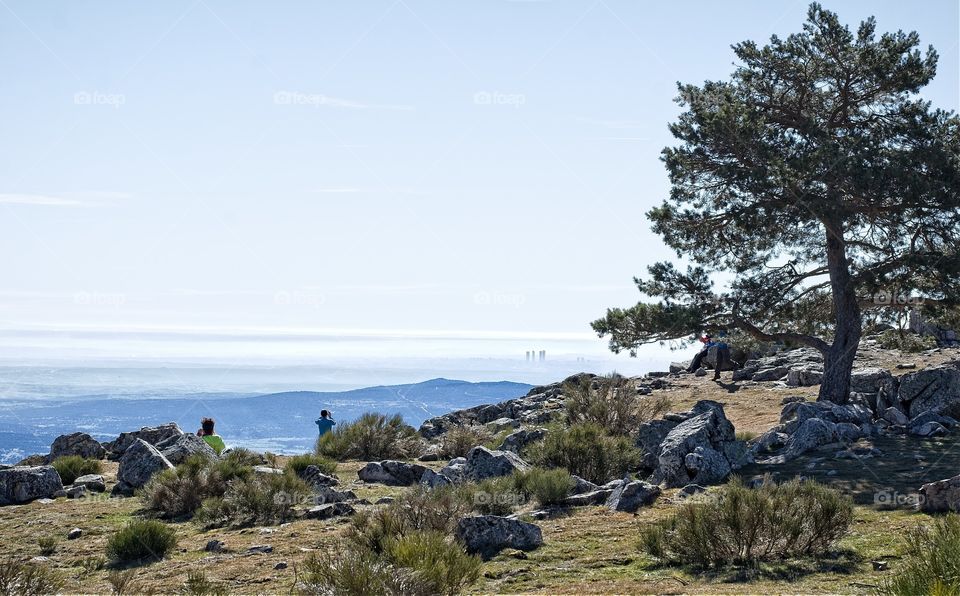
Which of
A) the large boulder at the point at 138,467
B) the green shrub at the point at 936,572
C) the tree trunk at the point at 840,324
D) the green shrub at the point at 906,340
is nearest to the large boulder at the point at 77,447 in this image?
the large boulder at the point at 138,467

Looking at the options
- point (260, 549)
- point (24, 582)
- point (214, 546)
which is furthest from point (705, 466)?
point (24, 582)

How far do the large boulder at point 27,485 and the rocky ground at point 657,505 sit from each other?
1.57 feet

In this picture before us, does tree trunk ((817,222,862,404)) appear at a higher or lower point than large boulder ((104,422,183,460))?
higher

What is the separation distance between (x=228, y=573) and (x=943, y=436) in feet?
49.5

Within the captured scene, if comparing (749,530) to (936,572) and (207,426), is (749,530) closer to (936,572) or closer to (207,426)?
(936,572)

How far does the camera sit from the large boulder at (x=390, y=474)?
18219 millimetres

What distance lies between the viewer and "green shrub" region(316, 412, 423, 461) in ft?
75.6

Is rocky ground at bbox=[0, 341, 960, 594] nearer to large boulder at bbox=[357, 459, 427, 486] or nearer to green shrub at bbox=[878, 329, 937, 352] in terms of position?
large boulder at bbox=[357, 459, 427, 486]

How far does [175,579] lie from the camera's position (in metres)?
9.91

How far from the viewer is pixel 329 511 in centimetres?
1368

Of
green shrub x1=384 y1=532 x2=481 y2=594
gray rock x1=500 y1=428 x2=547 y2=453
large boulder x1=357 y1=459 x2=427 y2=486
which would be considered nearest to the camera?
green shrub x1=384 y1=532 x2=481 y2=594

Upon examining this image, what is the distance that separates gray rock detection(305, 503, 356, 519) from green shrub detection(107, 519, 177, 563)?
2496 millimetres

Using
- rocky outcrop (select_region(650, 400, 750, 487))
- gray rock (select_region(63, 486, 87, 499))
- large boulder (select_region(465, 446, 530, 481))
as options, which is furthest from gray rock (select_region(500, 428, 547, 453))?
gray rock (select_region(63, 486, 87, 499))

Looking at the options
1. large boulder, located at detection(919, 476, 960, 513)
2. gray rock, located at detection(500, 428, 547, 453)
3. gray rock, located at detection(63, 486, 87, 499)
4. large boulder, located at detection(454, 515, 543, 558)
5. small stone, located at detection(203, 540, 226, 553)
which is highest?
gray rock, located at detection(500, 428, 547, 453)
